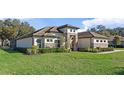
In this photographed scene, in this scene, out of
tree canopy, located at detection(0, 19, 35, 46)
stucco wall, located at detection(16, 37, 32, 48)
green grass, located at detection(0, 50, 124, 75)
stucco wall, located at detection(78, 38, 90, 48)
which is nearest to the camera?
green grass, located at detection(0, 50, 124, 75)

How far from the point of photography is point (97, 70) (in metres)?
10.1

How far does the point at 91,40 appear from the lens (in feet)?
36.0

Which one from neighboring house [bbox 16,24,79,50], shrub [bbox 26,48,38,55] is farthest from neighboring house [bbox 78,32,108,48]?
shrub [bbox 26,48,38,55]

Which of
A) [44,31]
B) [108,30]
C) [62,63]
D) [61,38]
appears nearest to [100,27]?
[108,30]

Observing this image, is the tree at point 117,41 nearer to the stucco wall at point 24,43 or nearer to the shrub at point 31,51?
the shrub at point 31,51

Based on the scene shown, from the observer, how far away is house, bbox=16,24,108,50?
10.6 m

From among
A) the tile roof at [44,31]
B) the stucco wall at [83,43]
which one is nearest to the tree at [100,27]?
the stucco wall at [83,43]

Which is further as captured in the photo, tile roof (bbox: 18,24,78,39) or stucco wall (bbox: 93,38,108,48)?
stucco wall (bbox: 93,38,108,48)

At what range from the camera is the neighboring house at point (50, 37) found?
10589mm

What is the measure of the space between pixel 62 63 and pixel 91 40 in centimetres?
159

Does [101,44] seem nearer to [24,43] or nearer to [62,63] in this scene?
[62,63]

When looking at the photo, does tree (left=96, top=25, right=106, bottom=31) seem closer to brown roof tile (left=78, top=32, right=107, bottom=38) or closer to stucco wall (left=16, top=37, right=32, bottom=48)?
brown roof tile (left=78, top=32, right=107, bottom=38)

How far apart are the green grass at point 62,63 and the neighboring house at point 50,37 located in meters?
0.45
